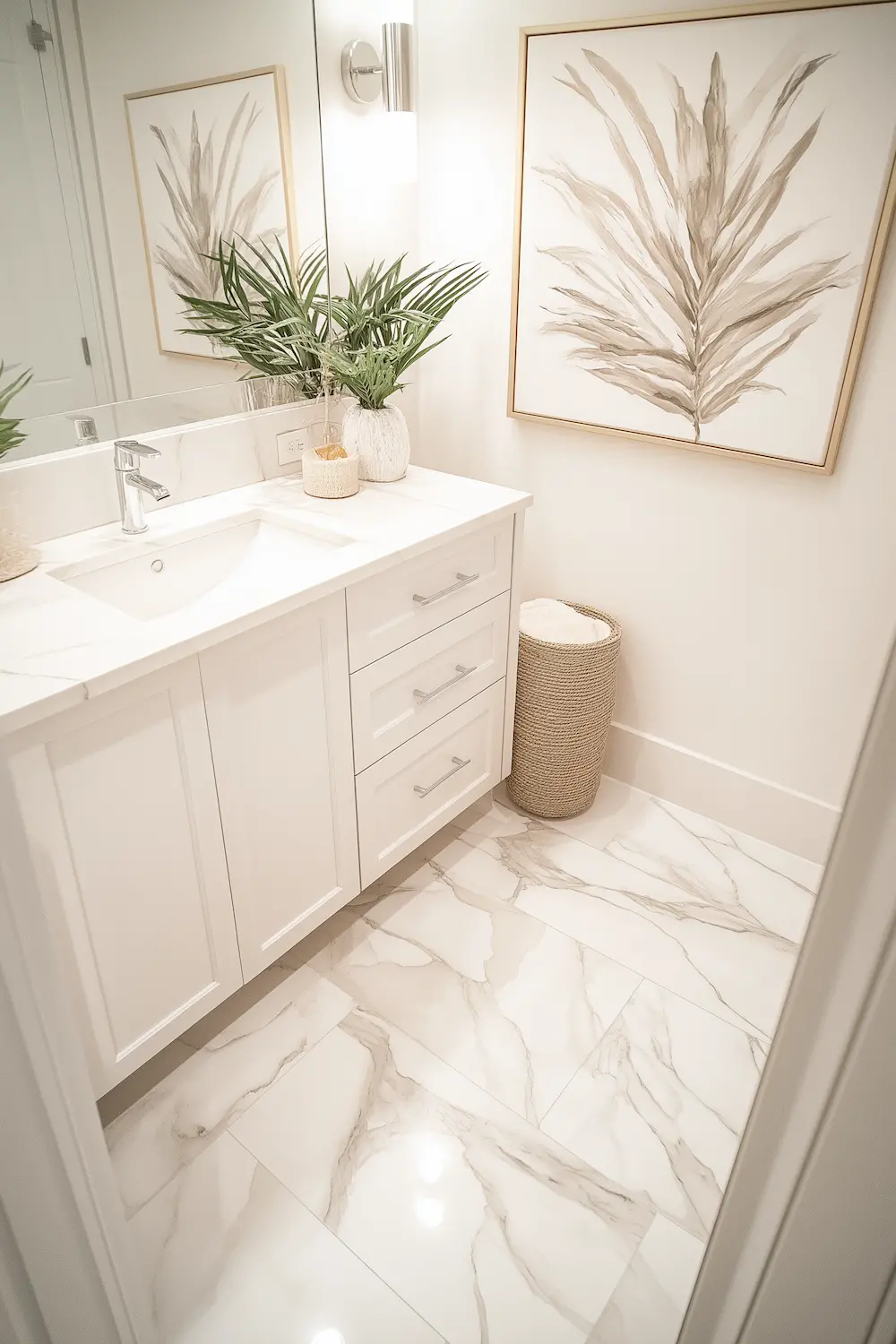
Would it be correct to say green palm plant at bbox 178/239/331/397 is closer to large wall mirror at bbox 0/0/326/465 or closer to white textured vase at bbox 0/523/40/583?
large wall mirror at bbox 0/0/326/465

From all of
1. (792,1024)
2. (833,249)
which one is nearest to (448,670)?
(833,249)

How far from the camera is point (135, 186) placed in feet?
5.52

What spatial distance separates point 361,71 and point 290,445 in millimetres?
878

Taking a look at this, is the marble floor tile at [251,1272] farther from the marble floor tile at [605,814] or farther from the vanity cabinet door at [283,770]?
the marble floor tile at [605,814]

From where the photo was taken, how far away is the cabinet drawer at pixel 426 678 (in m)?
1.76

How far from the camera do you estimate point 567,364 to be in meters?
2.13

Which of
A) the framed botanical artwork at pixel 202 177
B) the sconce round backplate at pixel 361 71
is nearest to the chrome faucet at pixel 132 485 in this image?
the framed botanical artwork at pixel 202 177

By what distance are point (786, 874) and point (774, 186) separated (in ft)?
5.00

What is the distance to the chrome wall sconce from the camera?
2025mm

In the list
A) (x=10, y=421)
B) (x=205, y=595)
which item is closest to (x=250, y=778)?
(x=205, y=595)

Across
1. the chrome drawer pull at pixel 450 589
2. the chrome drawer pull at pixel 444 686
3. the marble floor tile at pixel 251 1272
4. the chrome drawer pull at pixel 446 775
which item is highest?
the chrome drawer pull at pixel 450 589

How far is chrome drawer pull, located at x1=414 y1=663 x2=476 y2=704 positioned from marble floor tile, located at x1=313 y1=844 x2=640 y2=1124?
1.65ft

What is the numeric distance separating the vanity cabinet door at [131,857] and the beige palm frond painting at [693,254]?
1.26 meters

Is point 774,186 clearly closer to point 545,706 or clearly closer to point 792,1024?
point 545,706
